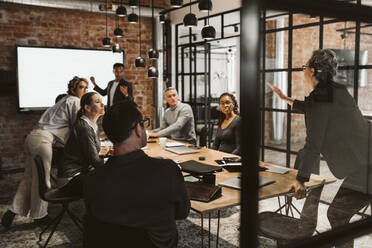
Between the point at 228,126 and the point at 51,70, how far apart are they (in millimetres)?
3516

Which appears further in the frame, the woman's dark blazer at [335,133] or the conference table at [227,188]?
the conference table at [227,188]

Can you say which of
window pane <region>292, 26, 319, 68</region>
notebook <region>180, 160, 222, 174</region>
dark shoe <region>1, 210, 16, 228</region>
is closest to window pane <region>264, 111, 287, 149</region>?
window pane <region>292, 26, 319, 68</region>

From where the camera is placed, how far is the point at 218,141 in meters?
4.16

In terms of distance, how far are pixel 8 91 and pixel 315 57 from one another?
5.27 metres

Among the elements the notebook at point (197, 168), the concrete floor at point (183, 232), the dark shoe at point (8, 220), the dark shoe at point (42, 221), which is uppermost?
the notebook at point (197, 168)

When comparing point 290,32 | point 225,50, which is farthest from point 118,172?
point 225,50

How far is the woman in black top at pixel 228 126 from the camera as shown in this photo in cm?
400

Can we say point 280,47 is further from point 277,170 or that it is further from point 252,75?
point 252,75

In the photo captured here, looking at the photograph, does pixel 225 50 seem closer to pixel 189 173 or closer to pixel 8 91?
pixel 8 91

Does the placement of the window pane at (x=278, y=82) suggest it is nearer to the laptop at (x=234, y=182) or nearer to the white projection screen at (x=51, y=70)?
the laptop at (x=234, y=182)

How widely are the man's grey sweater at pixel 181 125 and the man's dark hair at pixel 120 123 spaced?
2737mm

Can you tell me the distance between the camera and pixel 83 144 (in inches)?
124

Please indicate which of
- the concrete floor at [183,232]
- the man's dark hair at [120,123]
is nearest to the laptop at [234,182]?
the concrete floor at [183,232]

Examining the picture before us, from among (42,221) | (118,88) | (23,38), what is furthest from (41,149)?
(23,38)
